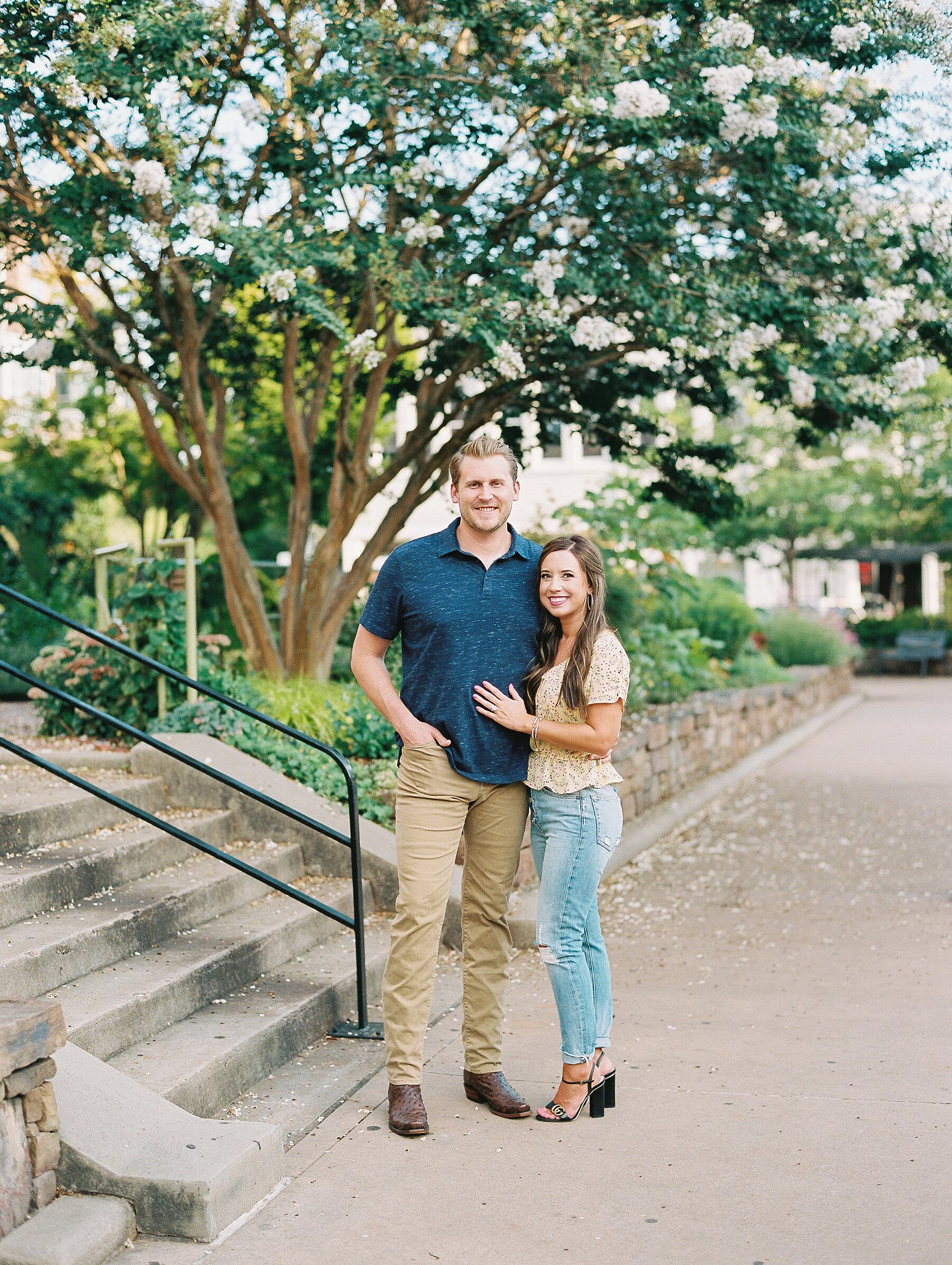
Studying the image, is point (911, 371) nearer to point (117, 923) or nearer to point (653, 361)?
point (653, 361)

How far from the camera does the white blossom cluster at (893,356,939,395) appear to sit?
8242 millimetres

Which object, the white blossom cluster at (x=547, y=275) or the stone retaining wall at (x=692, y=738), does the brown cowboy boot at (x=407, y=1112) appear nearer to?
the stone retaining wall at (x=692, y=738)

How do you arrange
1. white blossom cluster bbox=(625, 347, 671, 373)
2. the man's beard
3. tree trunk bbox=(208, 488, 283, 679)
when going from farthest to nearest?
white blossom cluster bbox=(625, 347, 671, 373) < tree trunk bbox=(208, 488, 283, 679) < the man's beard

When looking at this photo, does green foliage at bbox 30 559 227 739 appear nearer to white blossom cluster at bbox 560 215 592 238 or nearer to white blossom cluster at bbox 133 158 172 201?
white blossom cluster at bbox 133 158 172 201

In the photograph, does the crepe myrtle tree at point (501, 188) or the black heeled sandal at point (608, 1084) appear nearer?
the black heeled sandal at point (608, 1084)

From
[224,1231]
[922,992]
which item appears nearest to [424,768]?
[224,1231]

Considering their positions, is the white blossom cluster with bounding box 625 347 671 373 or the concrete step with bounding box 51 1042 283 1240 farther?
the white blossom cluster with bounding box 625 347 671 373

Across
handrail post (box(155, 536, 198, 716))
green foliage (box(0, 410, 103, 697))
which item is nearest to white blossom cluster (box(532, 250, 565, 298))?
handrail post (box(155, 536, 198, 716))

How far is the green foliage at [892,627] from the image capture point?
27.9m

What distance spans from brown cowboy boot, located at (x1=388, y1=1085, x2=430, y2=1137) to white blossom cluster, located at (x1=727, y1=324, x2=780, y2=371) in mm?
5014

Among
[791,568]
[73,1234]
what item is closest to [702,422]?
[791,568]

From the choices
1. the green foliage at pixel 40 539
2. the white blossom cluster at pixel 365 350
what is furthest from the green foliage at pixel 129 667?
the green foliage at pixel 40 539

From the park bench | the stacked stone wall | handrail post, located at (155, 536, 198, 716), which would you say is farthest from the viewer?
the park bench

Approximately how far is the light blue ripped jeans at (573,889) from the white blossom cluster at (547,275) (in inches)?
167
